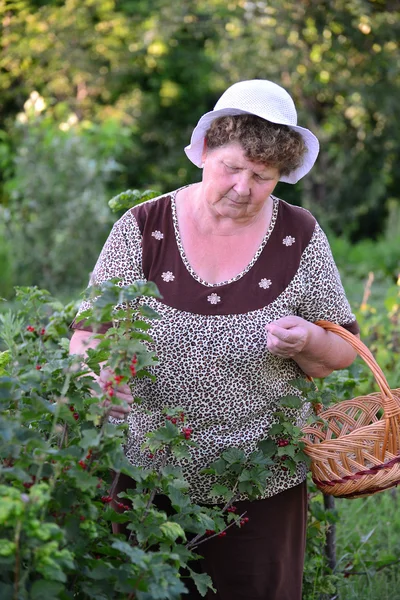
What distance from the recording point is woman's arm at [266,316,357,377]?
2273 millimetres

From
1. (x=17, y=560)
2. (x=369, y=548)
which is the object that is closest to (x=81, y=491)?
(x=17, y=560)

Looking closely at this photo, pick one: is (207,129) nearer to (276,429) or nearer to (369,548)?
(276,429)

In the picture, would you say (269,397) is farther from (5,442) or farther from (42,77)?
(42,77)

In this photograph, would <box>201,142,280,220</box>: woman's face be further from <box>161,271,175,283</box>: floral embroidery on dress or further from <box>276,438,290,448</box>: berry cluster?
<box>276,438,290,448</box>: berry cluster

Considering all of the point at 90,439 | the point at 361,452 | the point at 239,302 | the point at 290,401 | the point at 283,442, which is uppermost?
the point at 90,439

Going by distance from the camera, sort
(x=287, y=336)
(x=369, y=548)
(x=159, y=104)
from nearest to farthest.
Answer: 1. (x=287, y=336)
2. (x=369, y=548)
3. (x=159, y=104)

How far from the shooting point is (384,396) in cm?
249

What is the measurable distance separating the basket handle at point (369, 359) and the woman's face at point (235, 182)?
38 centimetres

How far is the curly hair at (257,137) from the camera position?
2.30 meters

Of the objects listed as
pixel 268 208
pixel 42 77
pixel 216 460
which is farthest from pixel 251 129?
pixel 42 77

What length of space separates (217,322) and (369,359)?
0.42m

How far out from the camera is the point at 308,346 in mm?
2359

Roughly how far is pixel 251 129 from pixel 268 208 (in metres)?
0.29

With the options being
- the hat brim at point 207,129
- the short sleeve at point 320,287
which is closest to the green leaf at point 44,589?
the short sleeve at point 320,287
